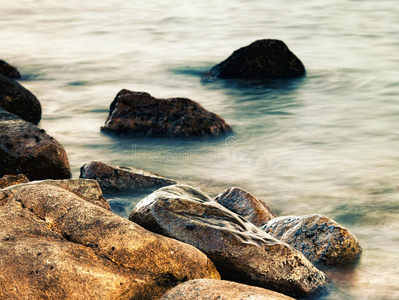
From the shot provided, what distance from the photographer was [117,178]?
5766mm

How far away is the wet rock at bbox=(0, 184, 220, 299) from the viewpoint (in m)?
3.01

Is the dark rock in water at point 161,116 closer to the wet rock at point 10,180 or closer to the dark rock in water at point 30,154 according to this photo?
the dark rock in water at point 30,154

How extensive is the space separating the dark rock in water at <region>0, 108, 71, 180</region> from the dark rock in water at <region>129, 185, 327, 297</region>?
1.90 meters

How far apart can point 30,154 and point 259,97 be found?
5666 mm

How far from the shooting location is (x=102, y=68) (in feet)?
42.7

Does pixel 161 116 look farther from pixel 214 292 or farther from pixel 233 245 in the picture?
pixel 214 292

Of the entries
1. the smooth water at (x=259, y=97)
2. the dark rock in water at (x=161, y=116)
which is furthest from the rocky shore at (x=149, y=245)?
the dark rock in water at (x=161, y=116)

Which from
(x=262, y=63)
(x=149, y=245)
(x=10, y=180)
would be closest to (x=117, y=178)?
(x=10, y=180)

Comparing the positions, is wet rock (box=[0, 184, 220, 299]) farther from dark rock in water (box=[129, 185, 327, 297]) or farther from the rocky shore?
dark rock in water (box=[129, 185, 327, 297])

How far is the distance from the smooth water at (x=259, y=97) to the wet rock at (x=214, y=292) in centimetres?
109

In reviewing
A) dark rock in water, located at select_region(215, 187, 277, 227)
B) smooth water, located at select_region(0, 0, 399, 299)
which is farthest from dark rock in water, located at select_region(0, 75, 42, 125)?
dark rock in water, located at select_region(215, 187, 277, 227)

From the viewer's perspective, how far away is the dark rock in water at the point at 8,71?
11312mm

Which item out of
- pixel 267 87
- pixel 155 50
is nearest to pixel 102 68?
pixel 155 50

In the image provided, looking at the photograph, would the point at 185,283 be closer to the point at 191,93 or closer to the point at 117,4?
the point at 191,93
